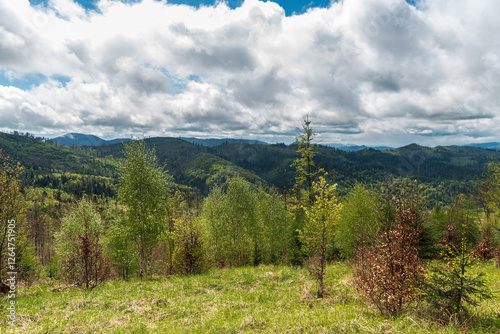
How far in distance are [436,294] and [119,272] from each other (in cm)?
4879

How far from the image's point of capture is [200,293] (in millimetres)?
16188

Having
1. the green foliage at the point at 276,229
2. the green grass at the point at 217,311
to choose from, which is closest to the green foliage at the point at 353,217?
the green foliage at the point at 276,229

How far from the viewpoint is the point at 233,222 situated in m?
38.4

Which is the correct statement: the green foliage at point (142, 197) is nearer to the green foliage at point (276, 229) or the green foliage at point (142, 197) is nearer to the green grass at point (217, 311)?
the green grass at point (217, 311)

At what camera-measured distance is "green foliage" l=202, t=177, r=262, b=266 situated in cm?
3672

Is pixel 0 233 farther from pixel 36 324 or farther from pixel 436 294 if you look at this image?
pixel 436 294

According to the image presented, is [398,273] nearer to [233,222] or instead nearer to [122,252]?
[233,222]

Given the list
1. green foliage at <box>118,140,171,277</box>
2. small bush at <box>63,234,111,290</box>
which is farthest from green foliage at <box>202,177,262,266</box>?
small bush at <box>63,234,111,290</box>

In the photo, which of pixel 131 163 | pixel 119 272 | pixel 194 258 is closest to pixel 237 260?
pixel 194 258

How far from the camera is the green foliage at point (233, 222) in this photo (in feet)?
120

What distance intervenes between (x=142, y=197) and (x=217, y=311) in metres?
17.2

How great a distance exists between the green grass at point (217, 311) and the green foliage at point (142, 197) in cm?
723

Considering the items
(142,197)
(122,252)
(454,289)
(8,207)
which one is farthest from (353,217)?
(122,252)

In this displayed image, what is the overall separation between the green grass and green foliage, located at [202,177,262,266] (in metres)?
17.8
